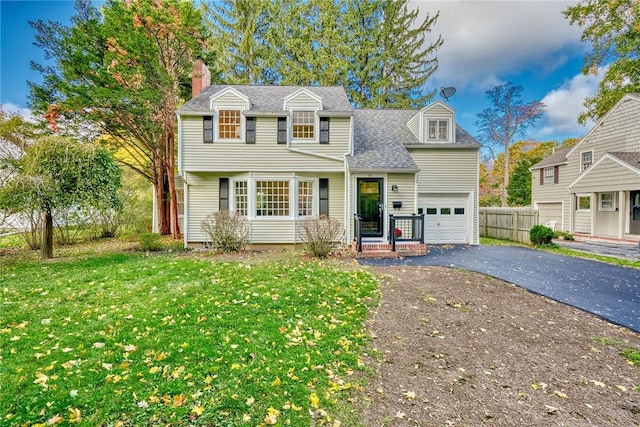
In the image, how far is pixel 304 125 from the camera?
1245 cm

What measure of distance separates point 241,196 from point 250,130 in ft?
8.98

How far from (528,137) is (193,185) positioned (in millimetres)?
31372

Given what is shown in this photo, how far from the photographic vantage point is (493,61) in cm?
1942

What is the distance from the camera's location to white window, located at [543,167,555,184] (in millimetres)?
20152

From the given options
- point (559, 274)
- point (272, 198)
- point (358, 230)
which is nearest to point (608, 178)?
point (559, 274)

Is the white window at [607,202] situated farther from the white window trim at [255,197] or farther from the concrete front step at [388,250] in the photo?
the white window trim at [255,197]

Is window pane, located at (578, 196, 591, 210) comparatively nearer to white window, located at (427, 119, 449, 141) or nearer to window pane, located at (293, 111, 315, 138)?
white window, located at (427, 119, 449, 141)

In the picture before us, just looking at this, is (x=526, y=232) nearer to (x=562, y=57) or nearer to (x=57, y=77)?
(x=562, y=57)

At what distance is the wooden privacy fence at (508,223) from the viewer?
46.4 ft

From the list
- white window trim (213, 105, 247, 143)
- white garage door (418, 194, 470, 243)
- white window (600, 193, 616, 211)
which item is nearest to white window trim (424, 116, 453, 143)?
white garage door (418, 194, 470, 243)

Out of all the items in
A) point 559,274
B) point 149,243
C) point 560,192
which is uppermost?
point 560,192

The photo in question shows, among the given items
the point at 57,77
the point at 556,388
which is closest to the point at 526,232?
the point at 556,388

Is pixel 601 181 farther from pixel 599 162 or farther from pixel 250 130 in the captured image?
pixel 250 130

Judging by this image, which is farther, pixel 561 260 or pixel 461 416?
pixel 561 260
